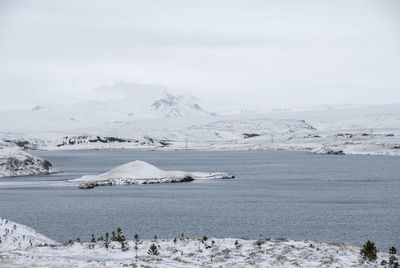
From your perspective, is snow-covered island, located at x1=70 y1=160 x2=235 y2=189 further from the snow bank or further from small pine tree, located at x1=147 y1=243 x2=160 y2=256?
small pine tree, located at x1=147 y1=243 x2=160 y2=256

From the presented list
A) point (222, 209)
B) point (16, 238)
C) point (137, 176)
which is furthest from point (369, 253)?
point (137, 176)

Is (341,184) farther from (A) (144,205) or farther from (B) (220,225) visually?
(B) (220,225)

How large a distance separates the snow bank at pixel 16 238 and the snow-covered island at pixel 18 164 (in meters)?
86.2

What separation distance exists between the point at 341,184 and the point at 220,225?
47.3 meters

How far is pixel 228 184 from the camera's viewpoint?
94.1 m

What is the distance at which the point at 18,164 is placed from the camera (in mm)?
121312

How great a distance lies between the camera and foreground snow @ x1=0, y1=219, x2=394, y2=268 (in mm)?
25328

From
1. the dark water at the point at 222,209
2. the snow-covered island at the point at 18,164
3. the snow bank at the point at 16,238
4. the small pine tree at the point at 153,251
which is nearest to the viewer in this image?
the small pine tree at the point at 153,251

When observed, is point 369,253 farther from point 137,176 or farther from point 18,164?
point 18,164

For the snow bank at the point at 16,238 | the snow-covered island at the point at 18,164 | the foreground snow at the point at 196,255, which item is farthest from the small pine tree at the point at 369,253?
the snow-covered island at the point at 18,164

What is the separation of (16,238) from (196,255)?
1183 centimetres

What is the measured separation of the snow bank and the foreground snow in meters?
3.54

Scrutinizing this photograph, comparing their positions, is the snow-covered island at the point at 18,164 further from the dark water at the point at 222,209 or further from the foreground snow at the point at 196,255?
the foreground snow at the point at 196,255

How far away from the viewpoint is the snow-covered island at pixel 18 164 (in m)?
119
